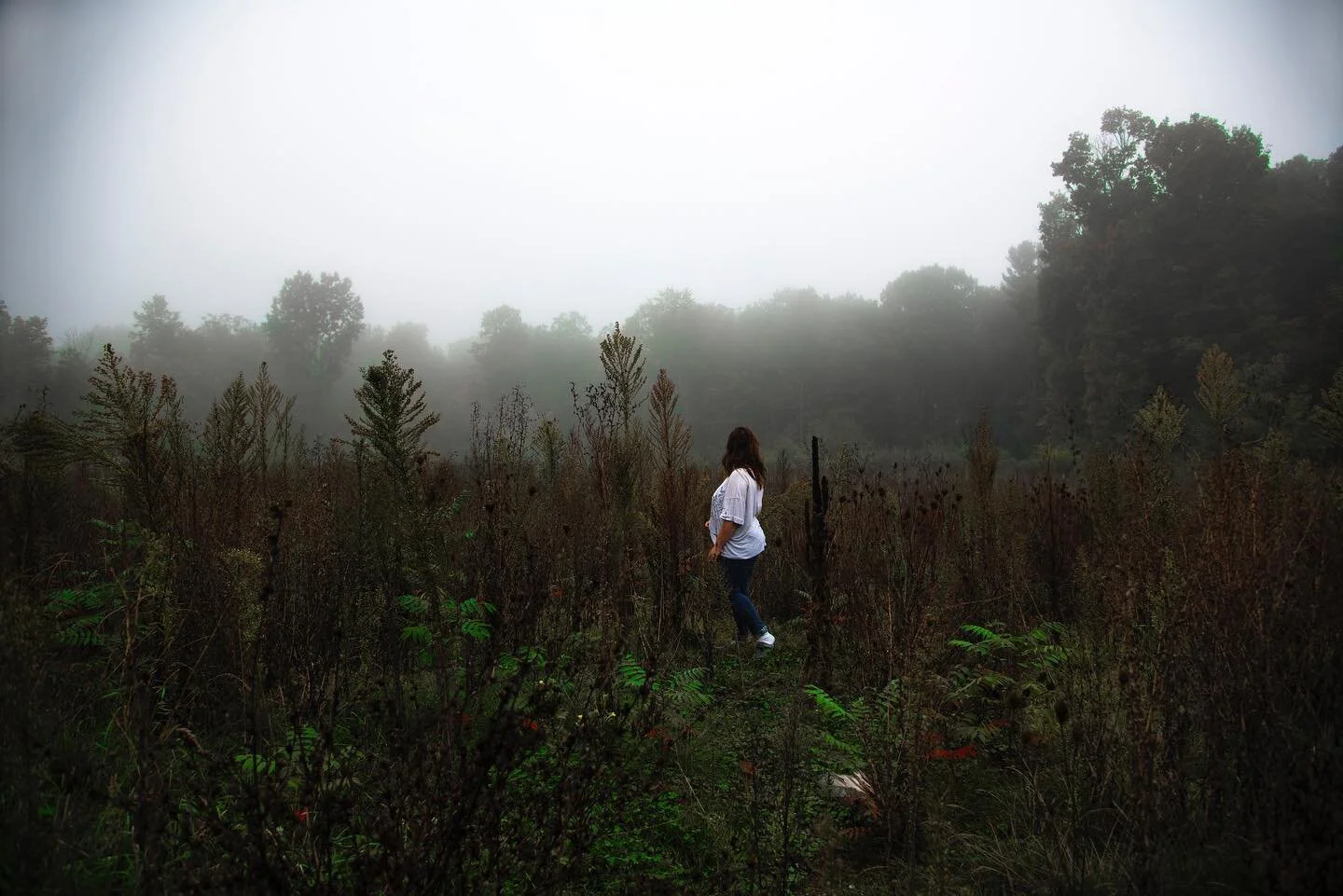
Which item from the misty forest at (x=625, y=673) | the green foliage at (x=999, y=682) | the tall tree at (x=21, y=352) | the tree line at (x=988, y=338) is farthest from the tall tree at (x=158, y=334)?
the green foliage at (x=999, y=682)

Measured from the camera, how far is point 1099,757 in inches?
97.7

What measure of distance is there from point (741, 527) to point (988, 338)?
47.7 metres

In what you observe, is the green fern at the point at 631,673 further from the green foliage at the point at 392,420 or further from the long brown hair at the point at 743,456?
the long brown hair at the point at 743,456

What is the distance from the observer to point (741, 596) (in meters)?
5.51

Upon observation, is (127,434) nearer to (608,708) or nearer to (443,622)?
(443,622)

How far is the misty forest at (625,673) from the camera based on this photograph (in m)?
1.87

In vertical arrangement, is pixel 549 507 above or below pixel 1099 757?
above

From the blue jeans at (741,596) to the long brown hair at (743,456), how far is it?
2.57 feet

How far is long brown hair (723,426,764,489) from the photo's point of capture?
5.80 meters

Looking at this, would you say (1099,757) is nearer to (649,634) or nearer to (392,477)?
(649,634)

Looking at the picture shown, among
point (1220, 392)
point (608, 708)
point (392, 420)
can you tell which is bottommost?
point (608, 708)

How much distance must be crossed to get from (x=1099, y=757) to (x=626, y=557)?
3.26 m

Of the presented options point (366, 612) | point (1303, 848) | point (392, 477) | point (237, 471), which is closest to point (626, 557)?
point (366, 612)

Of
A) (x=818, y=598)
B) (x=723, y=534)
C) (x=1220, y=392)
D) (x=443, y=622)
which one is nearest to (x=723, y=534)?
(x=723, y=534)
